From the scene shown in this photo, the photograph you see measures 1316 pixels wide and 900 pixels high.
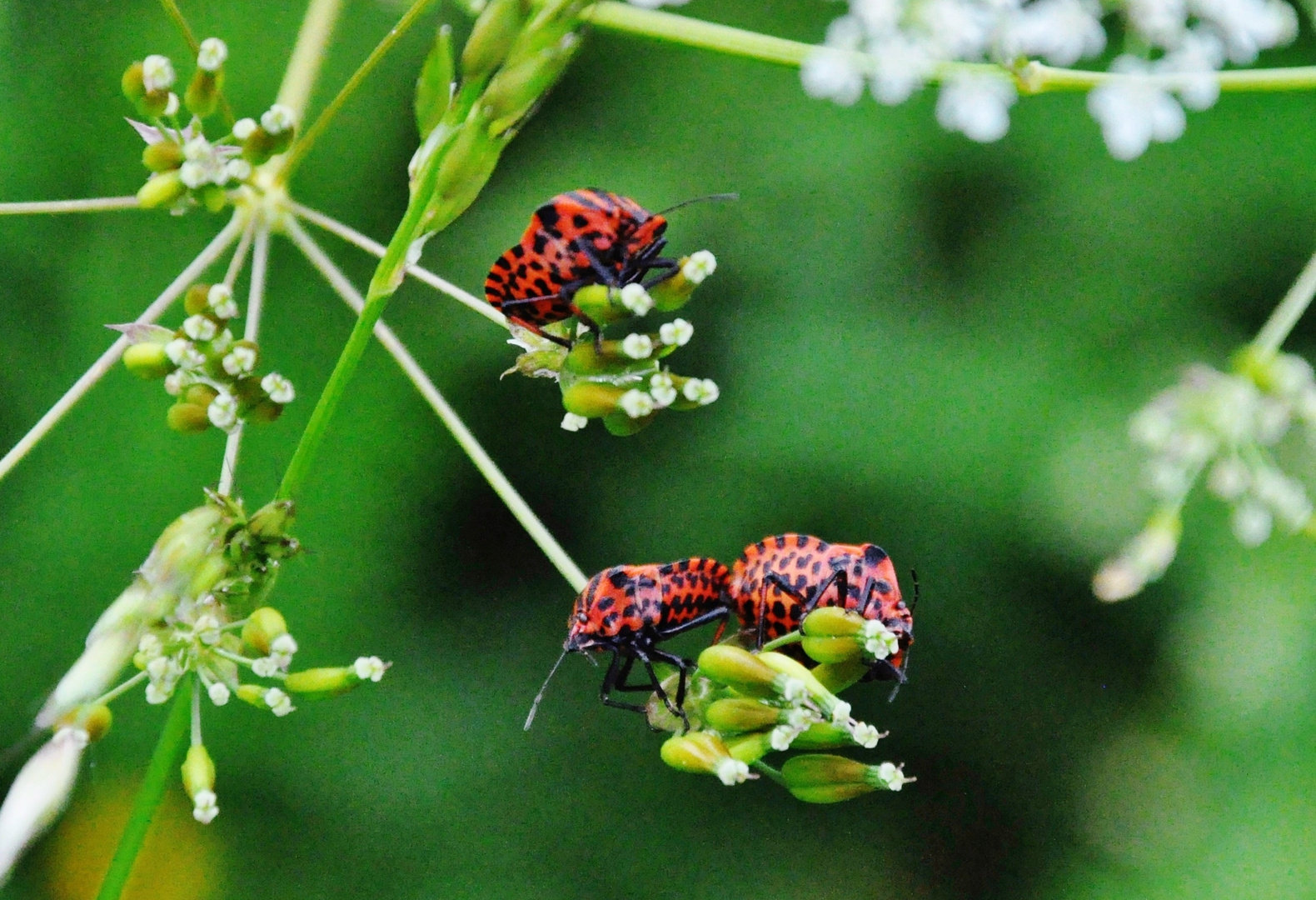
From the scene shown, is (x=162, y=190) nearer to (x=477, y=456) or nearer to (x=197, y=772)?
(x=477, y=456)

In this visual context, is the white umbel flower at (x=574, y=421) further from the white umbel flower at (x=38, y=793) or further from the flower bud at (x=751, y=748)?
the white umbel flower at (x=38, y=793)

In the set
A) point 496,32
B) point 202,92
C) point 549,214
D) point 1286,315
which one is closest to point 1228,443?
point 1286,315

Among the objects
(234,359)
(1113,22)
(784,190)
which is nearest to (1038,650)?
(784,190)

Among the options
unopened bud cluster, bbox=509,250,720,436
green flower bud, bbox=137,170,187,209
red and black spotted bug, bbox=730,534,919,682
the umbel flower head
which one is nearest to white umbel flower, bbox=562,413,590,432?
unopened bud cluster, bbox=509,250,720,436

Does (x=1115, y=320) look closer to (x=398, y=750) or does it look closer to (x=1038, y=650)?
(x=1038, y=650)

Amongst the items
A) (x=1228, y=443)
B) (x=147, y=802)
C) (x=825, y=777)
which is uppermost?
(x=1228, y=443)

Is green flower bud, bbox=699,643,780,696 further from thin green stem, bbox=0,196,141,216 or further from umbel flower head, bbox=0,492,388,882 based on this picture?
thin green stem, bbox=0,196,141,216

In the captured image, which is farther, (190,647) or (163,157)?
(163,157)
